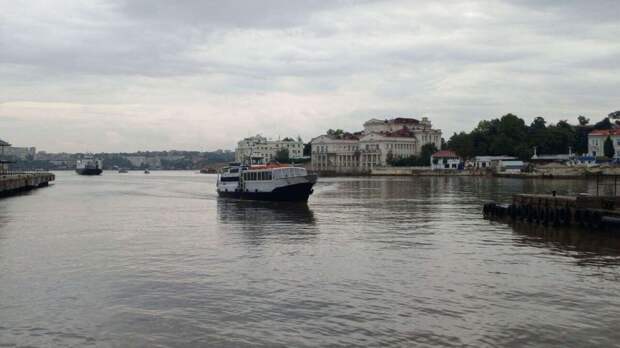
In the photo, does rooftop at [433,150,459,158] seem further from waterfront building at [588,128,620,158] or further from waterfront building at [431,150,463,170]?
waterfront building at [588,128,620,158]

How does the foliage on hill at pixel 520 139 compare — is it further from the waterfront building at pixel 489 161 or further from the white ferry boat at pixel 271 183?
the white ferry boat at pixel 271 183

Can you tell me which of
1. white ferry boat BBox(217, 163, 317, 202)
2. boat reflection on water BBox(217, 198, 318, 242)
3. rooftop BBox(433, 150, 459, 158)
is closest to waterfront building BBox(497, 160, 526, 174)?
rooftop BBox(433, 150, 459, 158)

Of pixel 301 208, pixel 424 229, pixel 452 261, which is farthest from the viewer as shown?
pixel 301 208

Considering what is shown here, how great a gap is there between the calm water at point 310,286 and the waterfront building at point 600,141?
453 feet

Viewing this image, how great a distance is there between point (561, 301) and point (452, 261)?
25.4 feet

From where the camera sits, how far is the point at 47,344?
1659cm

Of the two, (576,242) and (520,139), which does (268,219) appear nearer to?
(576,242)

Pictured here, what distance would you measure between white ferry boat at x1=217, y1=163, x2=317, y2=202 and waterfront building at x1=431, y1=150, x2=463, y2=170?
12169 cm

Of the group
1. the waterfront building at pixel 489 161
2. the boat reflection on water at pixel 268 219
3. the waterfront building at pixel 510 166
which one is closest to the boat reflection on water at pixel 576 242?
the boat reflection on water at pixel 268 219

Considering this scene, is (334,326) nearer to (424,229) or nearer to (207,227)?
(424,229)

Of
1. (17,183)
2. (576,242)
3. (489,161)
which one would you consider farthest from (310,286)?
(489,161)

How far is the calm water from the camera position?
17312mm

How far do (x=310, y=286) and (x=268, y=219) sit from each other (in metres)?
26.7

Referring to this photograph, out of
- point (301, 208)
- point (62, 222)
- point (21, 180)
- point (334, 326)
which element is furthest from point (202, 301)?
point (21, 180)
